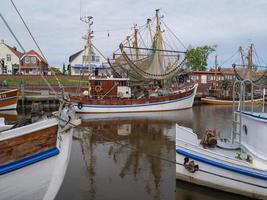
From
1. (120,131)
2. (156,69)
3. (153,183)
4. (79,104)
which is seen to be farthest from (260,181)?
(156,69)

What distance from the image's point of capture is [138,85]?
34.4 m

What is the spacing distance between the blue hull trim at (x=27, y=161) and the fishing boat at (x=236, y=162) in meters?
4.12

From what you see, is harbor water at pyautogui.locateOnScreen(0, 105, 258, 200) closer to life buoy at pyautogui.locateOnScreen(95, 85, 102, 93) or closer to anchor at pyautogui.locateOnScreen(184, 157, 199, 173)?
anchor at pyautogui.locateOnScreen(184, 157, 199, 173)

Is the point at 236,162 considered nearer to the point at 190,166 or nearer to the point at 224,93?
the point at 190,166

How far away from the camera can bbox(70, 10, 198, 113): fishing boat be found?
29.2 meters

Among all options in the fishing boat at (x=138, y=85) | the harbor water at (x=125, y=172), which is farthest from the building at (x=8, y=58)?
the harbor water at (x=125, y=172)

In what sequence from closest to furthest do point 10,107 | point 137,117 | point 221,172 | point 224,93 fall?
point 221,172
point 137,117
point 10,107
point 224,93

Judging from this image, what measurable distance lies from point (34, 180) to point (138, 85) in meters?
28.8

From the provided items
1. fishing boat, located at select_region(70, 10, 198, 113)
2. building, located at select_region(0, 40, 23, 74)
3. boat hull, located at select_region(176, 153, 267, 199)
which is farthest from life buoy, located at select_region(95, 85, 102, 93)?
building, located at select_region(0, 40, 23, 74)

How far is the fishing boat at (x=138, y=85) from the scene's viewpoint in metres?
29.2

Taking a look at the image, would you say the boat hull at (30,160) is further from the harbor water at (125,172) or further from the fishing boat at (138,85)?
the fishing boat at (138,85)

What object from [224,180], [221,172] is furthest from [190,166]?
[224,180]

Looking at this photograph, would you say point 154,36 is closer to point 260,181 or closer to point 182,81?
point 182,81

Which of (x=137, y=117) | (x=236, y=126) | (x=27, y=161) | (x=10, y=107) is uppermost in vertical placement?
(x=27, y=161)
